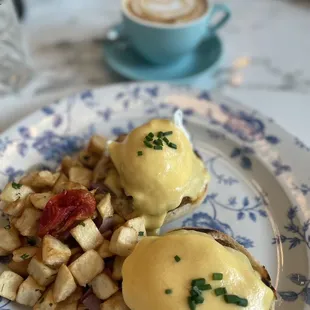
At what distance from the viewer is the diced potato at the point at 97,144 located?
1.74 metres

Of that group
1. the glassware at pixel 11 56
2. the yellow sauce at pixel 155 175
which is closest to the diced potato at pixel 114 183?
the yellow sauce at pixel 155 175

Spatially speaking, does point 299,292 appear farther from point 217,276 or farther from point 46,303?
point 46,303

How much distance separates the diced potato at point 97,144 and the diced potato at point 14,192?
0.32m

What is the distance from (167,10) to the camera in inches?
84.8

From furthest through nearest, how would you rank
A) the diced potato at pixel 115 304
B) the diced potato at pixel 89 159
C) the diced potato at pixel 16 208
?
the diced potato at pixel 89 159 → the diced potato at pixel 16 208 → the diced potato at pixel 115 304

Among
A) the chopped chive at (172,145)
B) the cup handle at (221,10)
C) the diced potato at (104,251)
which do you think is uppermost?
the cup handle at (221,10)

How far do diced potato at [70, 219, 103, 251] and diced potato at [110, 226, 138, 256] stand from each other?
6cm

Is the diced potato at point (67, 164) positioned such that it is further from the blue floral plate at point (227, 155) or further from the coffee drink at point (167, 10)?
the coffee drink at point (167, 10)

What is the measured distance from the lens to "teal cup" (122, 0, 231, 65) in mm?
2059

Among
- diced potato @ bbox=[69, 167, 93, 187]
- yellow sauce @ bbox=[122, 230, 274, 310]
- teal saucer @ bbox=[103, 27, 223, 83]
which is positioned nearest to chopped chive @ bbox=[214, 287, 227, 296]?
yellow sauce @ bbox=[122, 230, 274, 310]

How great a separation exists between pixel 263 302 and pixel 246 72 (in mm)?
1437

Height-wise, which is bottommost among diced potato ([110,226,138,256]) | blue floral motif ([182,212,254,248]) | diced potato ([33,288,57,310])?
blue floral motif ([182,212,254,248])

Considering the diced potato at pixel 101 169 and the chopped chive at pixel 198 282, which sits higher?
the chopped chive at pixel 198 282

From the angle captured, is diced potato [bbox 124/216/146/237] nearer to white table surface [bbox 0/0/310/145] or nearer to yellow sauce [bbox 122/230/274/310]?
yellow sauce [bbox 122/230/274/310]
